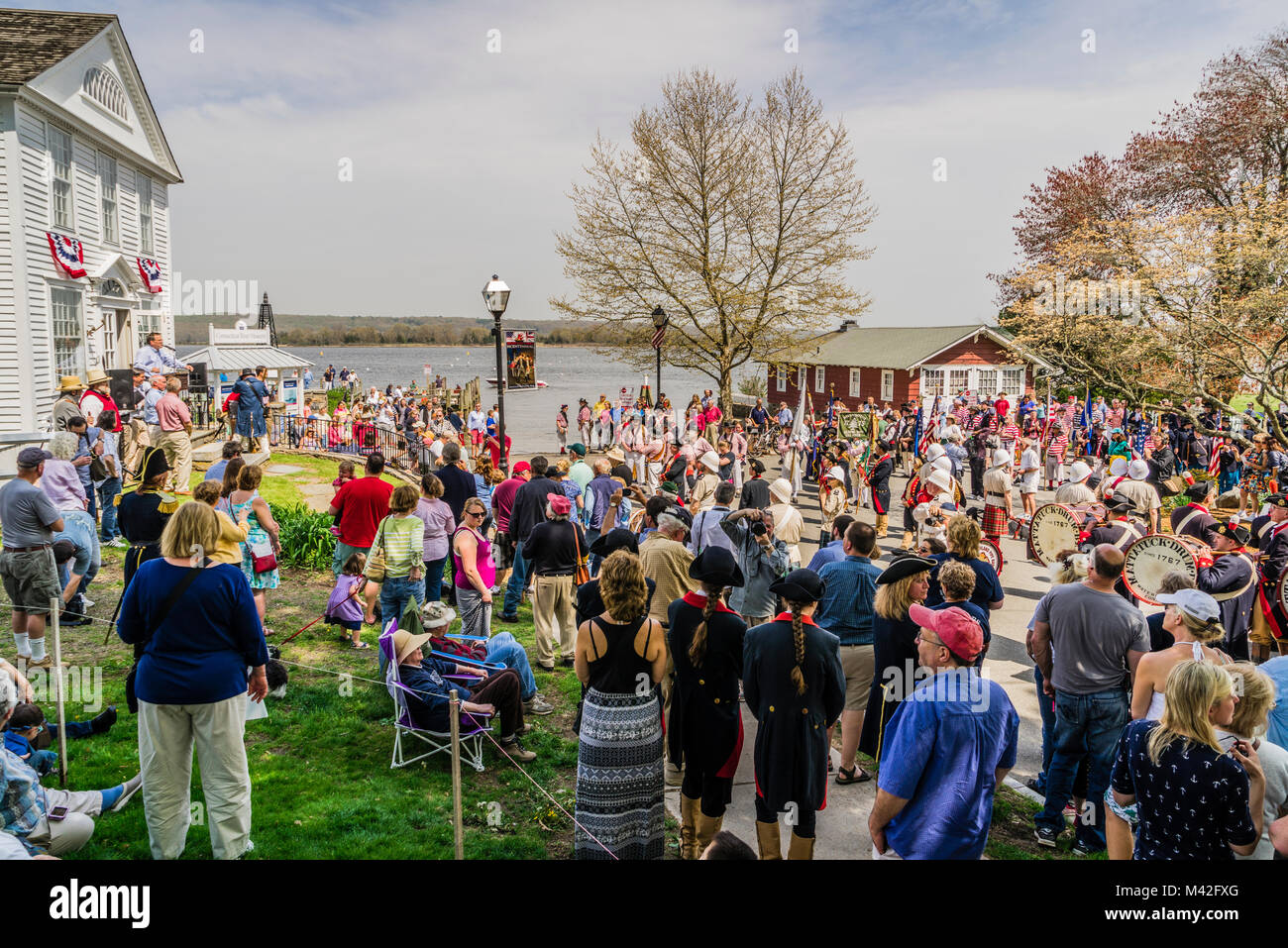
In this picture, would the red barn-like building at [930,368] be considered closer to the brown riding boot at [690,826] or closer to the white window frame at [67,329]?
the white window frame at [67,329]

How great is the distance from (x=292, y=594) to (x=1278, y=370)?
20.9 metres

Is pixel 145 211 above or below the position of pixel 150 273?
above

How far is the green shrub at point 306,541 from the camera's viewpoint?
443 inches

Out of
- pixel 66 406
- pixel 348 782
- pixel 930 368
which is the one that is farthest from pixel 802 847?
pixel 930 368

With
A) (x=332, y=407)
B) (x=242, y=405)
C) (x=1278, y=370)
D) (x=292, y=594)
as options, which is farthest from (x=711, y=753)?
(x=332, y=407)

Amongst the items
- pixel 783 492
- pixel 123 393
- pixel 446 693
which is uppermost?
pixel 123 393

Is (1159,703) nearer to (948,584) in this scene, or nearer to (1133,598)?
(948,584)

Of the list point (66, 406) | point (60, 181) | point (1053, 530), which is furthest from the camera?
point (60, 181)

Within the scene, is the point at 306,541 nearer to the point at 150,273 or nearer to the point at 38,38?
the point at 38,38

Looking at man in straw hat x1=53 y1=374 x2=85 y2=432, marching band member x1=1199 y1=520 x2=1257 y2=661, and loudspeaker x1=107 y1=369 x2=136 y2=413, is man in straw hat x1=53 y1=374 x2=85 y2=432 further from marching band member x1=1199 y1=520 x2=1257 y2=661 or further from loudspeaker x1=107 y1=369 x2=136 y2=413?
marching band member x1=1199 y1=520 x2=1257 y2=661

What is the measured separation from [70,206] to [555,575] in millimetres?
17888

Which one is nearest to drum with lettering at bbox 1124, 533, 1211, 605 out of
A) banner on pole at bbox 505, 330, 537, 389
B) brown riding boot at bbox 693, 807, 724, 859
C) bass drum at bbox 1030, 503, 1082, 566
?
bass drum at bbox 1030, 503, 1082, 566

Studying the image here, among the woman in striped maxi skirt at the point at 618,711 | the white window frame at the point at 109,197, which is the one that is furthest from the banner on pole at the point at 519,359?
the white window frame at the point at 109,197

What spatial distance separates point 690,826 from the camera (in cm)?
462
